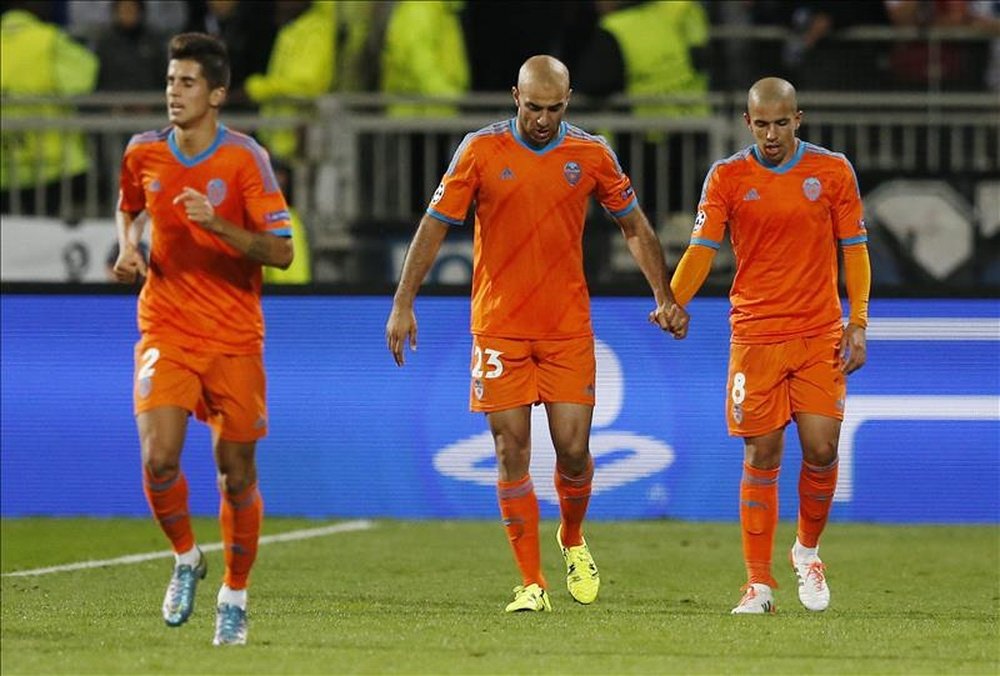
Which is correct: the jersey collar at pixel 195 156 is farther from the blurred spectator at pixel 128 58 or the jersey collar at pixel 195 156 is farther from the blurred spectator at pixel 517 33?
the blurred spectator at pixel 128 58

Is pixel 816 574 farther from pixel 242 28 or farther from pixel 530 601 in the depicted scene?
pixel 242 28

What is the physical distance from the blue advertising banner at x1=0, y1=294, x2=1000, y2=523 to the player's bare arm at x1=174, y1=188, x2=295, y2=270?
5.71 meters

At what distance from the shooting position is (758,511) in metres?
9.39

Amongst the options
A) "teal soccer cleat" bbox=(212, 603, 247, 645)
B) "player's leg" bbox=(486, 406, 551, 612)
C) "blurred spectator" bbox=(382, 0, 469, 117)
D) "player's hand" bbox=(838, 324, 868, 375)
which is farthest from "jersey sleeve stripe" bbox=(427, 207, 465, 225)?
"blurred spectator" bbox=(382, 0, 469, 117)

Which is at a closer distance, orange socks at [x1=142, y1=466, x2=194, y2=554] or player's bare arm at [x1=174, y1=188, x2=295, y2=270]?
player's bare arm at [x1=174, y1=188, x2=295, y2=270]

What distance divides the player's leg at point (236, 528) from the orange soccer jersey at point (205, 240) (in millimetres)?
383

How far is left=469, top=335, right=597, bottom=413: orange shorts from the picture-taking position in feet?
30.3

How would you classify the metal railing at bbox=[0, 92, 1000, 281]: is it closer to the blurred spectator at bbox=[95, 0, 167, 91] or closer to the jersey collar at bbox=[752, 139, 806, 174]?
the blurred spectator at bbox=[95, 0, 167, 91]

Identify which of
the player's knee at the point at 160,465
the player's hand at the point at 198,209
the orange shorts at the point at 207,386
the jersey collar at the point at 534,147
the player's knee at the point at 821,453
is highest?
the jersey collar at the point at 534,147

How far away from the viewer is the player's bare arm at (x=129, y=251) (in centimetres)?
760

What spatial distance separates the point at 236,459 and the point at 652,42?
8265 mm

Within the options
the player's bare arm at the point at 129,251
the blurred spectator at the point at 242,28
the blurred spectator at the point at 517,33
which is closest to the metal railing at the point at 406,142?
the blurred spectator at the point at 517,33

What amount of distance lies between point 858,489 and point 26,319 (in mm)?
5289

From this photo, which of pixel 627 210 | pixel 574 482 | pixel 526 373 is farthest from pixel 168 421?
pixel 627 210
